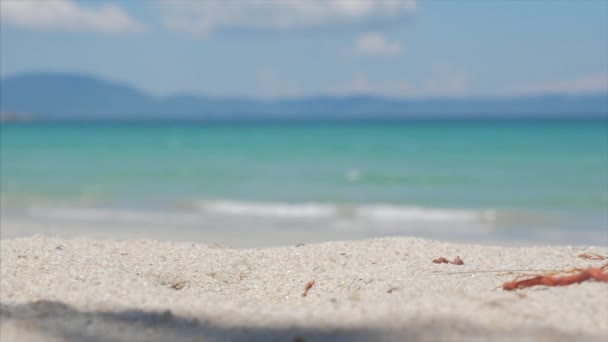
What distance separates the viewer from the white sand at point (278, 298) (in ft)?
13.2

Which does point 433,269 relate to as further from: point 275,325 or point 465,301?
point 275,325

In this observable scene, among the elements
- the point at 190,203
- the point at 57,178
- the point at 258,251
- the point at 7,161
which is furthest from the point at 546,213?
the point at 7,161

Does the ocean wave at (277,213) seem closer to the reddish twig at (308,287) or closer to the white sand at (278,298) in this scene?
the white sand at (278,298)

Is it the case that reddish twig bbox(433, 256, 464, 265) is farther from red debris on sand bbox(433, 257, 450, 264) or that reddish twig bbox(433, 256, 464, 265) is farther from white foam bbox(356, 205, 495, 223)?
white foam bbox(356, 205, 495, 223)

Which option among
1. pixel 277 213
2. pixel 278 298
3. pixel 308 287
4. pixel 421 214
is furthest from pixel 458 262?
pixel 277 213

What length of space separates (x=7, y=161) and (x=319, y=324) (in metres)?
32.2

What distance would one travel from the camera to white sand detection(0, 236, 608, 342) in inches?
158

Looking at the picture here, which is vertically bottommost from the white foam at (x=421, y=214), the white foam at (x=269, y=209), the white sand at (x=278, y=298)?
the white sand at (x=278, y=298)

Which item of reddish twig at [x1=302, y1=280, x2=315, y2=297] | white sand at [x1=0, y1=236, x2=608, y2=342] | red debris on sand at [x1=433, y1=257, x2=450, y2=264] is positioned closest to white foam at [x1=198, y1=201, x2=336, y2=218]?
white sand at [x1=0, y1=236, x2=608, y2=342]

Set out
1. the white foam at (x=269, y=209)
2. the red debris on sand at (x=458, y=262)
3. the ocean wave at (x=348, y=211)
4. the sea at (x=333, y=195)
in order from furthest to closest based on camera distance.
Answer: the white foam at (x=269, y=209) → the ocean wave at (x=348, y=211) → the sea at (x=333, y=195) → the red debris on sand at (x=458, y=262)

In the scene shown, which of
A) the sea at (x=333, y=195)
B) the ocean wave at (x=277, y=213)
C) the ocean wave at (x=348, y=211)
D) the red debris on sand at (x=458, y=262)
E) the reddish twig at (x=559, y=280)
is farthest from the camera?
the ocean wave at (x=348, y=211)

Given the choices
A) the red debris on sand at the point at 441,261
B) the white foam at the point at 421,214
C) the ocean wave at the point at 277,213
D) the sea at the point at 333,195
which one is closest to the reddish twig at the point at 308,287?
the red debris on sand at the point at 441,261

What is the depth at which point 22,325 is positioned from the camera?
418 centimetres

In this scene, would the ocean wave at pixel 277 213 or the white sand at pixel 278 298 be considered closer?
Result: the white sand at pixel 278 298
